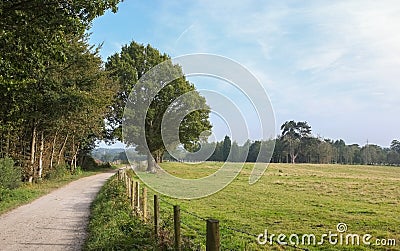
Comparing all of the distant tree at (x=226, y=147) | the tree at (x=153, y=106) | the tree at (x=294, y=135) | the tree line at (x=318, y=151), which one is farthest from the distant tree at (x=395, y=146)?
the distant tree at (x=226, y=147)

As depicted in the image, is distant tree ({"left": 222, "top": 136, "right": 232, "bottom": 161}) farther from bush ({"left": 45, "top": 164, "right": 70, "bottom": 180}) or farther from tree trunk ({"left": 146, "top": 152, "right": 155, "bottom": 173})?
bush ({"left": 45, "top": 164, "right": 70, "bottom": 180})

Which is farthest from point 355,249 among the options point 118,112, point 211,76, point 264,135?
point 118,112

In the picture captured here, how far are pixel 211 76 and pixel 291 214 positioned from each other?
694cm

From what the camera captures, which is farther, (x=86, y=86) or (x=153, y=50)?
(x=153, y=50)

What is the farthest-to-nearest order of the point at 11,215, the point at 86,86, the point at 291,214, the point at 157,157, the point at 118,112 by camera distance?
the point at 118,112
the point at 157,157
the point at 86,86
the point at 291,214
the point at 11,215

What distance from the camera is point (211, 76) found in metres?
14.8

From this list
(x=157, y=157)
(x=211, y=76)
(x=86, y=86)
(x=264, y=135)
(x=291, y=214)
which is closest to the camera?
(x=264, y=135)

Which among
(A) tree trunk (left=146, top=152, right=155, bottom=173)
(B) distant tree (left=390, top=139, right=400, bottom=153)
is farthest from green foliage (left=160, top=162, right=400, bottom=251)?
(B) distant tree (left=390, top=139, right=400, bottom=153)

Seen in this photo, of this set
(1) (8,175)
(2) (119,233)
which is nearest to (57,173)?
(1) (8,175)

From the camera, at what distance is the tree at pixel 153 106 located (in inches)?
1055

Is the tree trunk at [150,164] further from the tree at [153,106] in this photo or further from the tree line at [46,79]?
the tree line at [46,79]

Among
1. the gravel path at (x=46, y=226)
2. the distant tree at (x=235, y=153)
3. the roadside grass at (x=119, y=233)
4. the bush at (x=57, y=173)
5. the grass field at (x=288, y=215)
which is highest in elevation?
the distant tree at (x=235, y=153)

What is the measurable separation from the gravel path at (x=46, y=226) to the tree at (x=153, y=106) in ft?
24.0

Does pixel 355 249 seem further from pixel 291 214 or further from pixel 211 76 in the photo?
pixel 211 76
